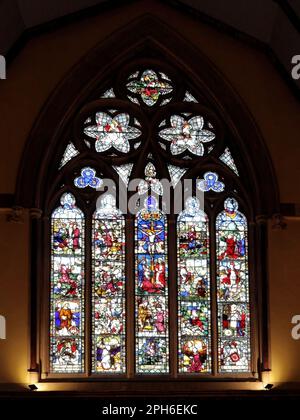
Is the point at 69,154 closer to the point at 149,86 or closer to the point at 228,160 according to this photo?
the point at 149,86

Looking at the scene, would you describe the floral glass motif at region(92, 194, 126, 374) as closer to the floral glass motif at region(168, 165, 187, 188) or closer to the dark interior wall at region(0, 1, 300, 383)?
the floral glass motif at region(168, 165, 187, 188)

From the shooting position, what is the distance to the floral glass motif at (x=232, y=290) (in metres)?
17.7

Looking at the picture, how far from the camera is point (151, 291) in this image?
1789 centimetres

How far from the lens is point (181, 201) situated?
18297mm

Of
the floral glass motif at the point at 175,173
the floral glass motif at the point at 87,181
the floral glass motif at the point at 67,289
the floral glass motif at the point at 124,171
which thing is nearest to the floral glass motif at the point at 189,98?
the floral glass motif at the point at 175,173

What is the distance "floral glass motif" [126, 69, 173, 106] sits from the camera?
61.5ft

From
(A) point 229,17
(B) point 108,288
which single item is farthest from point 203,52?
(B) point 108,288

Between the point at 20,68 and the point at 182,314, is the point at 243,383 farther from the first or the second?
the point at 20,68

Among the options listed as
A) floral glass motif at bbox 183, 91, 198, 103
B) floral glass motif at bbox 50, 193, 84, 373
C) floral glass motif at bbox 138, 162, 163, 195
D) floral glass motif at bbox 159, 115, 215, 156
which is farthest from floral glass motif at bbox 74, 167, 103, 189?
floral glass motif at bbox 183, 91, 198, 103

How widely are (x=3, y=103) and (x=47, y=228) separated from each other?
5.90ft

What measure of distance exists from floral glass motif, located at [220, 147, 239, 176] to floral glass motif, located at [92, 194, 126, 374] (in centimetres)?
163

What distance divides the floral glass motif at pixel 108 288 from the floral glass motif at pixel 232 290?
130 centimetres

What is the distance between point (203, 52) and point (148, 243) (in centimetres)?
276
